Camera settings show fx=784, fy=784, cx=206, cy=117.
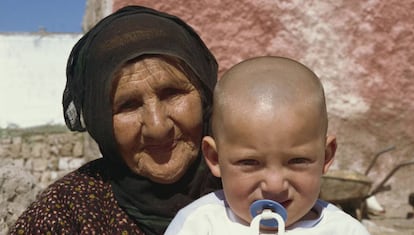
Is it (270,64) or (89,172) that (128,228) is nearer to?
(89,172)

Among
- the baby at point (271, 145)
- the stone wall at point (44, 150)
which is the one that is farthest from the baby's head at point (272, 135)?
the stone wall at point (44, 150)

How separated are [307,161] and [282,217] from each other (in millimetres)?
180

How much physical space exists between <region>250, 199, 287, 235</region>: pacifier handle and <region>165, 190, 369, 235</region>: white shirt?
3.8 inches

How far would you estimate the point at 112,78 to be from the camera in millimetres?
2861

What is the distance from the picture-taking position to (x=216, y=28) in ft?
23.2

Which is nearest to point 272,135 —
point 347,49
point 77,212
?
point 77,212

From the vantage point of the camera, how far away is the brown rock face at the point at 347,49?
7.05 meters

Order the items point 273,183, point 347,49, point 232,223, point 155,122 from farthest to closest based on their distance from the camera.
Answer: point 347,49
point 155,122
point 232,223
point 273,183

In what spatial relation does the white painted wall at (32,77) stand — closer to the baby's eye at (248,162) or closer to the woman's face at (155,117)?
the woman's face at (155,117)

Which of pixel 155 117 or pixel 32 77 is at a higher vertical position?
pixel 155 117

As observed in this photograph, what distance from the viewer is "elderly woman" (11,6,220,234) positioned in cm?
286

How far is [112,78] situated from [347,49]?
4531 mm

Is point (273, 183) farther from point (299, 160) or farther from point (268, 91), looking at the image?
point (268, 91)

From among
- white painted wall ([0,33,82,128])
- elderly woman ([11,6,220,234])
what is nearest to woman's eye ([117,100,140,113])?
elderly woman ([11,6,220,234])
